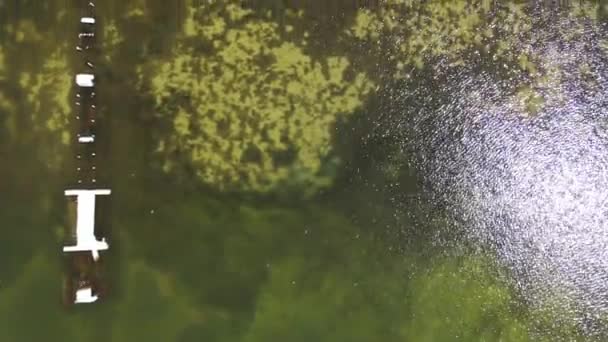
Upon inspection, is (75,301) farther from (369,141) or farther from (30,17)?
(369,141)

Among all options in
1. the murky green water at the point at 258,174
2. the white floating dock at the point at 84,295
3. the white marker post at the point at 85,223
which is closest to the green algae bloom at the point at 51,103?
the murky green water at the point at 258,174

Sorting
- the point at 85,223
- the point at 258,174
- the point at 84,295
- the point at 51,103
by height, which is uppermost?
the point at 51,103

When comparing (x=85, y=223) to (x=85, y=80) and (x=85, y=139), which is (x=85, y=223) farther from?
(x=85, y=80)

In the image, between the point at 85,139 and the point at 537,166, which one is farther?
the point at 537,166

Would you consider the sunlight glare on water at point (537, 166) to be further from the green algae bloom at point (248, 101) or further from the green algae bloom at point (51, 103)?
the green algae bloom at point (51, 103)

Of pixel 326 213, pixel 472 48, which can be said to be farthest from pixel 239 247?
pixel 472 48

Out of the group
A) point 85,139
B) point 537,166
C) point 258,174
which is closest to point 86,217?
point 85,139

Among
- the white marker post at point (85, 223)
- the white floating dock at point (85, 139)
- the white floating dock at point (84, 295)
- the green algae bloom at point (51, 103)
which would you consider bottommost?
the white floating dock at point (84, 295)

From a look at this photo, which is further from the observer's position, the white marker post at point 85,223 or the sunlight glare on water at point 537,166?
the sunlight glare on water at point 537,166
